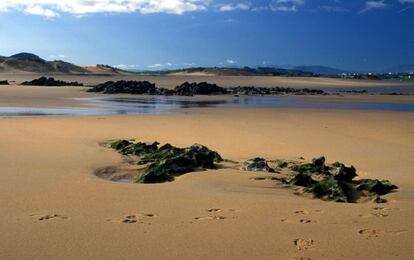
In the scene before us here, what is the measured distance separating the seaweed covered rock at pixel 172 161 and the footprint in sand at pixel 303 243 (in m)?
3.20

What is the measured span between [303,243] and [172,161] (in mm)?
3854

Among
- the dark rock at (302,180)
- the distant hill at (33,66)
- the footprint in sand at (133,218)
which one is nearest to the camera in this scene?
the footprint in sand at (133,218)

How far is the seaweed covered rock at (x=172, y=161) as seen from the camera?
7285 mm

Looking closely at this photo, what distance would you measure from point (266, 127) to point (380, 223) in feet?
35.5

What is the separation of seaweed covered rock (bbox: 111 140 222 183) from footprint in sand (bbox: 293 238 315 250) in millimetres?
3201

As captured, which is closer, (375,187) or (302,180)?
(375,187)

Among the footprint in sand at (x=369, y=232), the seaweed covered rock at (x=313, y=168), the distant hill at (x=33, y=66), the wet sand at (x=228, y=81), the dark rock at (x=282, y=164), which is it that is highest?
the distant hill at (x=33, y=66)

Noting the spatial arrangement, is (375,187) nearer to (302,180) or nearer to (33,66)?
(302,180)

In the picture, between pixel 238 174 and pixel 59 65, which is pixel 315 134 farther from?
pixel 59 65

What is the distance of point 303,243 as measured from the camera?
4.30 meters

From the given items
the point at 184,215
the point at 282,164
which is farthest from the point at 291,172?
the point at 184,215

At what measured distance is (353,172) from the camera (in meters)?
7.64

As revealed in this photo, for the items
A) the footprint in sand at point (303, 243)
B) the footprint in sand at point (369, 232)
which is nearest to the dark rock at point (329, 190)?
the footprint in sand at point (369, 232)

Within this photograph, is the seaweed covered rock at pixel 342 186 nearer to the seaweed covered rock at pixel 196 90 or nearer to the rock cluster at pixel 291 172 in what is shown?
the rock cluster at pixel 291 172
